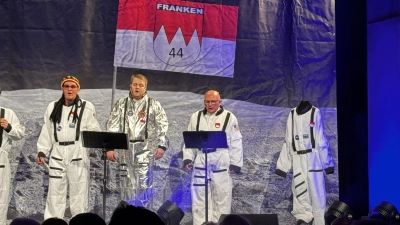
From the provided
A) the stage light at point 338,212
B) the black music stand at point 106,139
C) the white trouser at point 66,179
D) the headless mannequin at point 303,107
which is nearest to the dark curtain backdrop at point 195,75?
the headless mannequin at point 303,107

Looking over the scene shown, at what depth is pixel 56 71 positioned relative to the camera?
8844mm

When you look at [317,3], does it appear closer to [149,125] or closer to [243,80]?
[243,80]

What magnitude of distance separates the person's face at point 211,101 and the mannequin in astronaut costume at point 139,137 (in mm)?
599

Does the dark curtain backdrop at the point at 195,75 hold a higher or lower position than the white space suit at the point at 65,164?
higher

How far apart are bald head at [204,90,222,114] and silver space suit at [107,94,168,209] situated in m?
0.60

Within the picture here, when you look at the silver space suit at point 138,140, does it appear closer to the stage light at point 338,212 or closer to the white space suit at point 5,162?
the white space suit at point 5,162

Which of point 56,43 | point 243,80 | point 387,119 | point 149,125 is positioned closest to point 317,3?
point 243,80

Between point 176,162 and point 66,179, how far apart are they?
1.71m

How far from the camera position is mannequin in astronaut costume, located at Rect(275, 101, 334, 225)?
8.53 m

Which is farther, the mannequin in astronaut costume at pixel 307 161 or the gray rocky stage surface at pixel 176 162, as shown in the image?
the gray rocky stage surface at pixel 176 162

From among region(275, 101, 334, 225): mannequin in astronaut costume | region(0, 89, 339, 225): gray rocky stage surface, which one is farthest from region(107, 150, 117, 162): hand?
region(275, 101, 334, 225): mannequin in astronaut costume

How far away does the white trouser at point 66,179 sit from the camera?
807 centimetres

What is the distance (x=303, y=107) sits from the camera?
8.84 metres

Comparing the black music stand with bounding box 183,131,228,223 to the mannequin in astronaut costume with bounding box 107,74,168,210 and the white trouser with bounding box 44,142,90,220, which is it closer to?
the mannequin in astronaut costume with bounding box 107,74,168,210
